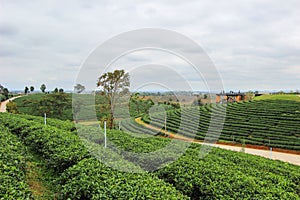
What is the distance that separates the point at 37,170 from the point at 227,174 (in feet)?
13.4

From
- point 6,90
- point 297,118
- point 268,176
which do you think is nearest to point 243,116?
point 297,118

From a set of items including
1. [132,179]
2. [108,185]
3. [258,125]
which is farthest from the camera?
[258,125]

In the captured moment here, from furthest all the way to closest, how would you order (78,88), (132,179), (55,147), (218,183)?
(55,147) < (78,88) < (218,183) < (132,179)

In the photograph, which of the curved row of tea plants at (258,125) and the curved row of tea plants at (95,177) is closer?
the curved row of tea plants at (95,177)

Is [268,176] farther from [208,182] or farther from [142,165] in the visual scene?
[142,165]

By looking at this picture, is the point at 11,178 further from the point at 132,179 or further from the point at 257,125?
the point at 257,125

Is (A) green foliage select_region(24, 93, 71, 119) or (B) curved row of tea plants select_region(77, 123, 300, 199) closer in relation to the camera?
(B) curved row of tea plants select_region(77, 123, 300, 199)

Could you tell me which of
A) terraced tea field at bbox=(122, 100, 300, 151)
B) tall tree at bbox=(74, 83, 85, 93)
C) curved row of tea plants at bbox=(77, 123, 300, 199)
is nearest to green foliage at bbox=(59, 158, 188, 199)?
curved row of tea plants at bbox=(77, 123, 300, 199)

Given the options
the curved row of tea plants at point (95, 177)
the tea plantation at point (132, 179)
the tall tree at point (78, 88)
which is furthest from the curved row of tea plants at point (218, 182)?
the tall tree at point (78, 88)

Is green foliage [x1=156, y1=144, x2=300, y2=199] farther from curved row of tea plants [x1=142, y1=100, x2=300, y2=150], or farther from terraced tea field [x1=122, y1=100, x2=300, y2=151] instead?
curved row of tea plants [x1=142, y1=100, x2=300, y2=150]

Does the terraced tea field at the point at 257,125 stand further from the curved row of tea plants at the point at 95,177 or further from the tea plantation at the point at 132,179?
the tea plantation at the point at 132,179

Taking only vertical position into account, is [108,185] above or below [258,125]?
above

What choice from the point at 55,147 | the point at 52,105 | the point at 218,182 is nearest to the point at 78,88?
the point at 55,147

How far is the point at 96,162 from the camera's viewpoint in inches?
155
